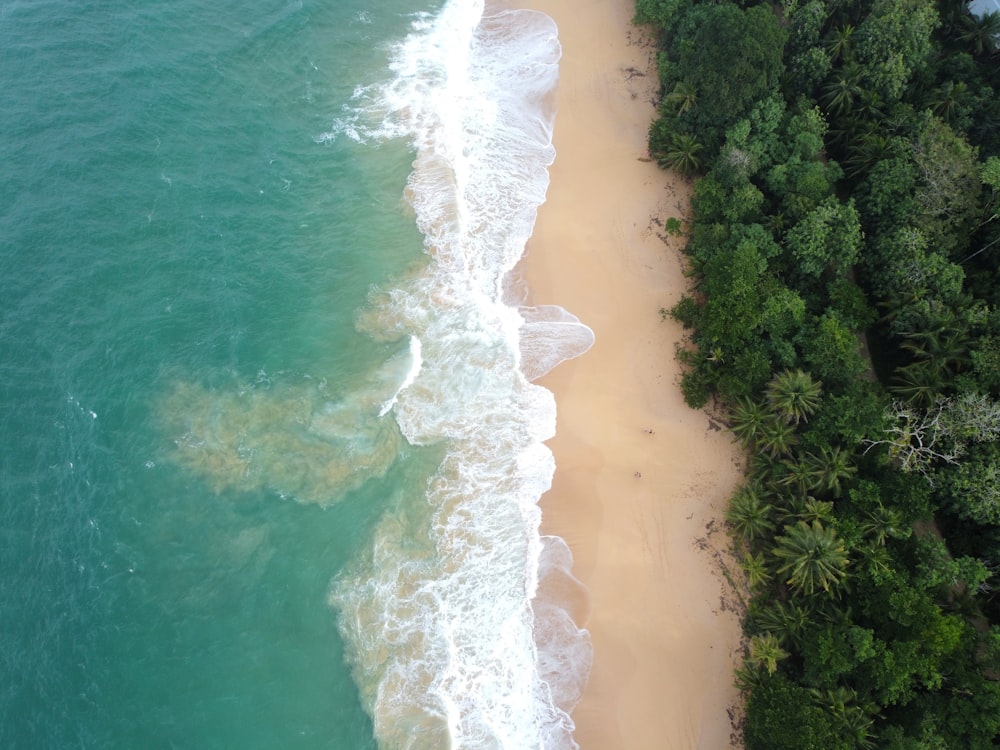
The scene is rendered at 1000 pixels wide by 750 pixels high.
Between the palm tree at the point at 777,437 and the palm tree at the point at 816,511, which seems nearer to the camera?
the palm tree at the point at 816,511

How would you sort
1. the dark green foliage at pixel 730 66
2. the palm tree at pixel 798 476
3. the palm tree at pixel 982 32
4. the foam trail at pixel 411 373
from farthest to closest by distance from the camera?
the palm tree at pixel 982 32
the dark green foliage at pixel 730 66
the foam trail at pixel 411 373
the palm tree at pixel 798 476

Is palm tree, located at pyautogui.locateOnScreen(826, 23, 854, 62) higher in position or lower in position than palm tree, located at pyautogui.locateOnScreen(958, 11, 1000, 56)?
lower

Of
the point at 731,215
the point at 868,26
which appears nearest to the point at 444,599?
the point at 731,215

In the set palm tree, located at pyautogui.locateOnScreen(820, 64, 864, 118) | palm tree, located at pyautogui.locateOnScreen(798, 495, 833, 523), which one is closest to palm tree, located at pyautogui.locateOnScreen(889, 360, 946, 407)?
palm tree, located at pyautogui.locateOnScreen(798, 495, 833, 523)

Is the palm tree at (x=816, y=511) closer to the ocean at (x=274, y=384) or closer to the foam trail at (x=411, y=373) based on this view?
the ocean at (x=274, y=384)

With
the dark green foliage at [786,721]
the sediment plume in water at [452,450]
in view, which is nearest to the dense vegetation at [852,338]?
the dark green foliage at [786,721]

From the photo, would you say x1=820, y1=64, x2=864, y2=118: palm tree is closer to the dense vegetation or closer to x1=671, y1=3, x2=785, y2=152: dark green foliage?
the dense vegetation
